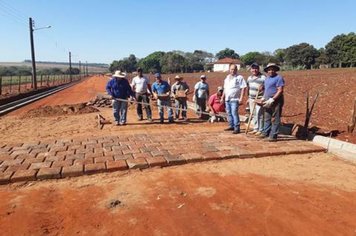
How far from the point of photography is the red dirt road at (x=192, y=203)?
3658 mm

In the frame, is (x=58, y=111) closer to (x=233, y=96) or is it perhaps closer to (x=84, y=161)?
(x=233, y=96)

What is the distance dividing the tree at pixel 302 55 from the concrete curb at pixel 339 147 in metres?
73.4

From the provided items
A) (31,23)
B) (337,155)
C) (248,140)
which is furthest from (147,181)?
(31,23)

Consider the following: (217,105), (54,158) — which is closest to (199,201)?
(54,158)

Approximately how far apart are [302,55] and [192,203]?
7980 cm

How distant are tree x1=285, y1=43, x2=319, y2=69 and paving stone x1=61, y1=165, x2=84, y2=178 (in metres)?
76.4

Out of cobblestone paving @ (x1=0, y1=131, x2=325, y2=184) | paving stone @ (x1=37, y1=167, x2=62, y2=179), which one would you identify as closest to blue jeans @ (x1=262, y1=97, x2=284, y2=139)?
cobblestone paving @ (x1=0, y1=131, x2=325, y2=184)

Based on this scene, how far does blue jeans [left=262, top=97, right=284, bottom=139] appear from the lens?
7.26m

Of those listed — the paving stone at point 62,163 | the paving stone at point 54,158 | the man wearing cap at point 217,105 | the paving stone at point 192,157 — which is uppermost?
the man wearing cap at point 217,105

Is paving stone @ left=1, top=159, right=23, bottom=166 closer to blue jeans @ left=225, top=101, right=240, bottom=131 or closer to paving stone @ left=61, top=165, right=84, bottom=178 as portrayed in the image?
paving stone @ left=61, top=165, right=84, bottom=178

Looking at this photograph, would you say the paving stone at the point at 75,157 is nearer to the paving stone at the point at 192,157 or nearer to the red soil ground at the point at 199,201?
the red soil ground at the point at 199,201

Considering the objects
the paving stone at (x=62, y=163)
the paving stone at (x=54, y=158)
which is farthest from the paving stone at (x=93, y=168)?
the paving stone at (x=54, y=158)

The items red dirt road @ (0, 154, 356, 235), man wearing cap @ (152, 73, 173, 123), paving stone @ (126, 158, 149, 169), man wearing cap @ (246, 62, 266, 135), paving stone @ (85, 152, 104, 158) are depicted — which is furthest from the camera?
man wearing cap @ (152, 73, 173, 123)

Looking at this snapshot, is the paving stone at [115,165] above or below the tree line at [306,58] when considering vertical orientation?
below
